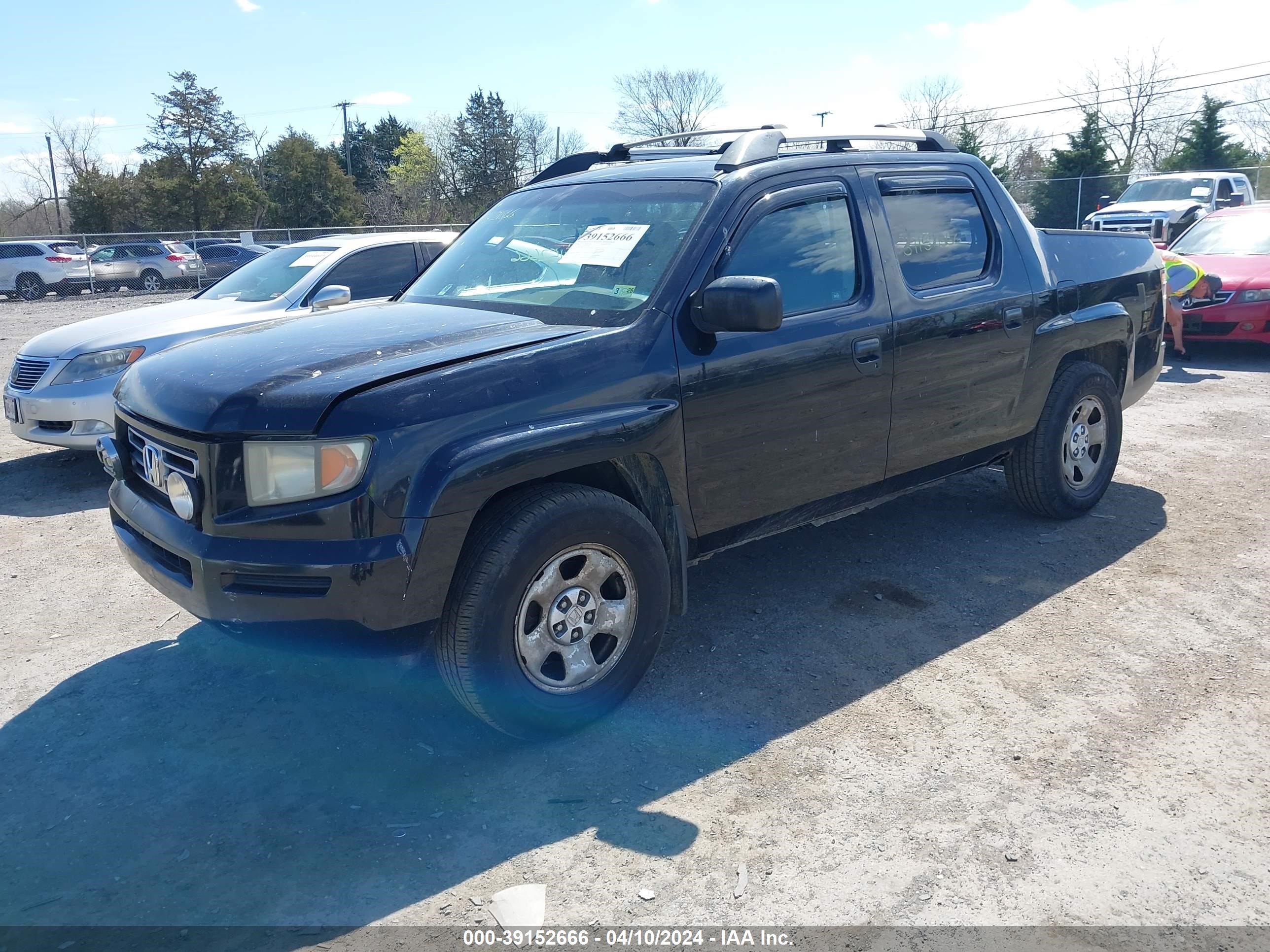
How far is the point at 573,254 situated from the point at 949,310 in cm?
173

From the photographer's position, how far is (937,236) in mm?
4691

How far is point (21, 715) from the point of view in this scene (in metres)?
3.81

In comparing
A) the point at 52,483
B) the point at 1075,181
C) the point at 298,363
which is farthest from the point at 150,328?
the point at 1075,181

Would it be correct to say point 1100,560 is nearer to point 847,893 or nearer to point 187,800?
point 847,893

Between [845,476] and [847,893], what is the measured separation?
194cm

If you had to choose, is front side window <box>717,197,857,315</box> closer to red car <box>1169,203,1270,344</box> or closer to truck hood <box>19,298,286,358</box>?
truck hood <box>19,298,286,358</box>

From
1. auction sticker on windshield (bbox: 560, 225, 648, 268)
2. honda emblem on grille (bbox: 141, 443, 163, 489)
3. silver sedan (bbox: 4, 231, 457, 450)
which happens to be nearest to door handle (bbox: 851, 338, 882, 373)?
auction sticker on windshield (bbox: 560, 225, 648, 268)

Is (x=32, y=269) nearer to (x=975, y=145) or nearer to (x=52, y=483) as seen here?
(x=52, y=483)

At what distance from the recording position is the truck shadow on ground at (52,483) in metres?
6.56

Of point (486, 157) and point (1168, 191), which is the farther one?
point (486, 157)

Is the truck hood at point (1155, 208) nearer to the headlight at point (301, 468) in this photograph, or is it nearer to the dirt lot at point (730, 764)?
the dirt lot at point (730, 764)

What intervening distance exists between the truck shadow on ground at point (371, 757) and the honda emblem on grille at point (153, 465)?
76 centimetres

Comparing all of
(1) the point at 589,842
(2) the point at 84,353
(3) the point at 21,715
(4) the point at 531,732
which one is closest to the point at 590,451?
(4) the point at 531,732

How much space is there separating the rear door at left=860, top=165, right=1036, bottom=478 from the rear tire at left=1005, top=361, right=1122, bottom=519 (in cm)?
39
